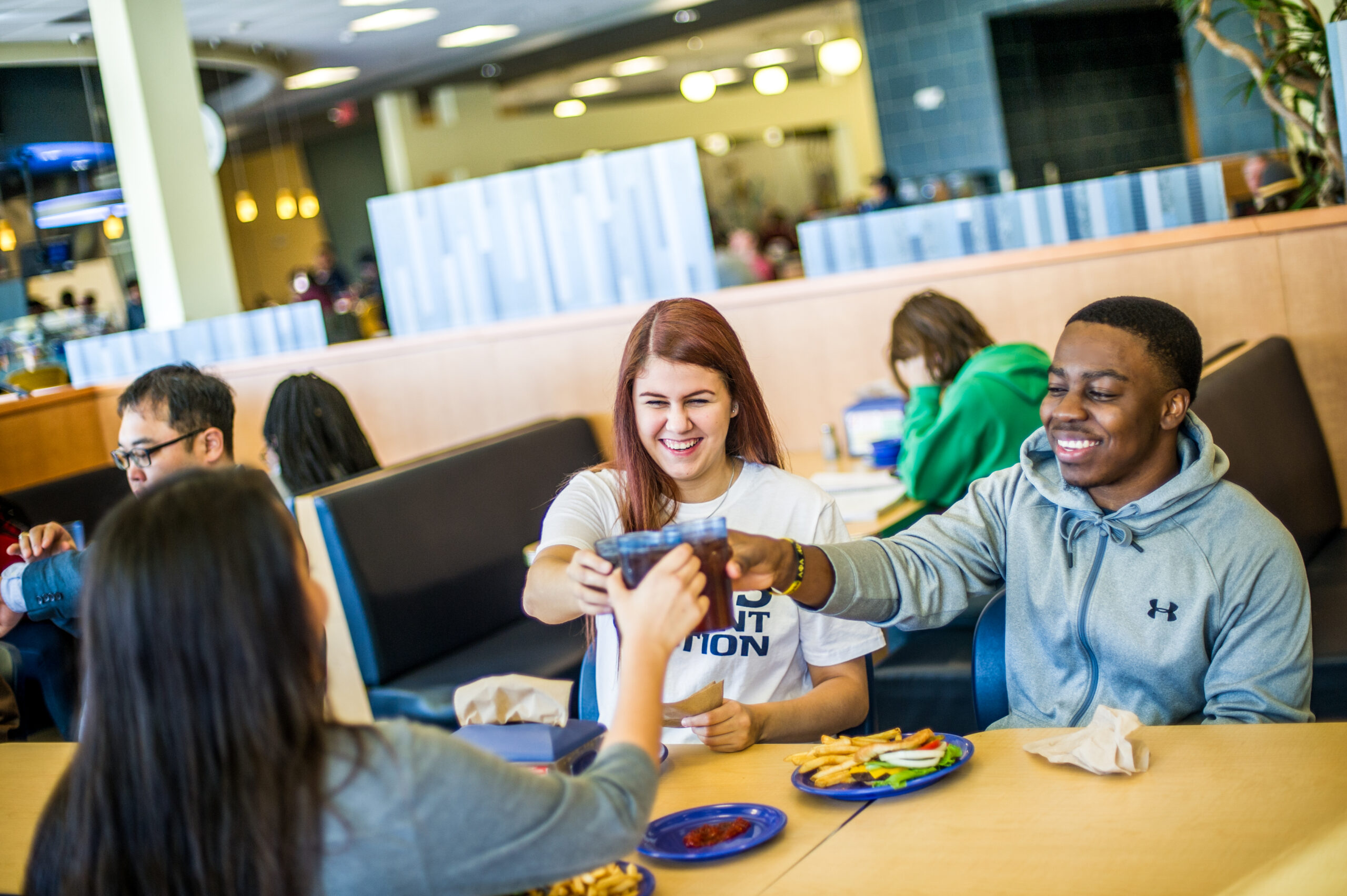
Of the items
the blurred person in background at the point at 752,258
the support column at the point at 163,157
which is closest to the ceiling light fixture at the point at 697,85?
the blurred person in background at the point at 752,258

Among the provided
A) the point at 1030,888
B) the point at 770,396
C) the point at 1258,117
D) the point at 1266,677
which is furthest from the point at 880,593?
the point at 1258,117

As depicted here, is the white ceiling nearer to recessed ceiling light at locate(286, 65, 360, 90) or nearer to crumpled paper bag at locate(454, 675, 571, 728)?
recessed ceiling light at locate(286, 65, 360, 90)

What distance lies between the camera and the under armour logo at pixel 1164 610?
1.70 m

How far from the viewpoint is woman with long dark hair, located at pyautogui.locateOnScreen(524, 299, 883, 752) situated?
189cm

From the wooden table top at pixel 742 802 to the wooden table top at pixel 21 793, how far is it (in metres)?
0.79

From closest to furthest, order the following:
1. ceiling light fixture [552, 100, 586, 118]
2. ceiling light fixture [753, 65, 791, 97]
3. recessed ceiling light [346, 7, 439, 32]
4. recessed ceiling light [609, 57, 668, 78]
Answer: recessed ceiling light [346, 7, 439, 32]
ceiling light fixture [753, 65, 791, 97]
recessed ceiling light [609, 57, 668, 78]
ceiling light fixture [552, 100, 586, 118]

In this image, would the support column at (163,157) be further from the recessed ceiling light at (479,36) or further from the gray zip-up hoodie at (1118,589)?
the gray zip-up hoodie at (1118,589)

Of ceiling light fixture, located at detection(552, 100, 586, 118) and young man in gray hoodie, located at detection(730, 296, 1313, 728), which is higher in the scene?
ceiling light fixture, located at detection(552, 100, 586, 118)

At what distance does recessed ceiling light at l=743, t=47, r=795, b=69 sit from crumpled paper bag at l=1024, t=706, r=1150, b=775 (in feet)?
43.0

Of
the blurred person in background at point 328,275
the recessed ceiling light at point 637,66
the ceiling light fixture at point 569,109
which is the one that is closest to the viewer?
the blurred person in background at point 328,275

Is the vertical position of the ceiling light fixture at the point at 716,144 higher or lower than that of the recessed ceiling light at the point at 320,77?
lower

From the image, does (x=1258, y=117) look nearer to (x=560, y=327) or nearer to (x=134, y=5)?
(x=560, y=327)

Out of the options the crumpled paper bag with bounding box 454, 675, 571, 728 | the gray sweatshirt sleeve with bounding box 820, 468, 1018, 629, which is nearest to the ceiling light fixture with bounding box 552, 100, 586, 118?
the gray sweatshirt sleeve with bounding box 820, 468, 1018, 629

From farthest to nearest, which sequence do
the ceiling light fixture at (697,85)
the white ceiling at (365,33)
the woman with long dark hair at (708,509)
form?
the ceiling light fixture at (697,85)
the white ceiling at (365,33)
the woman with long dark hair at (708,509)
